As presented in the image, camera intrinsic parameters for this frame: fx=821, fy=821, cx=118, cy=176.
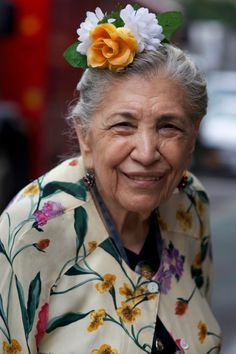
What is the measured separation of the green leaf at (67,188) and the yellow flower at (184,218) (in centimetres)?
47

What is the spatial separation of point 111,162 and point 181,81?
1.01ft

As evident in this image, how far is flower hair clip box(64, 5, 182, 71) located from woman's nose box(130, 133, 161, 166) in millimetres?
Answer: 209

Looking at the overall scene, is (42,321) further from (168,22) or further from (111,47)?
(168,22)

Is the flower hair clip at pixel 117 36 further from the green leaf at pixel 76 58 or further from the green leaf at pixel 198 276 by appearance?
the green leaf at pixel 198 276

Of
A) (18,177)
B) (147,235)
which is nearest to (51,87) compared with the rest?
(18,177)

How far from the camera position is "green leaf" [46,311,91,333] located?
2.35 meters

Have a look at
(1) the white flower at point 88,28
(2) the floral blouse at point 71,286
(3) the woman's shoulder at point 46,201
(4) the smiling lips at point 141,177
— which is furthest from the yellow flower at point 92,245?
(1) the white flower at point 88,28

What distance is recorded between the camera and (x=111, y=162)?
2377mm

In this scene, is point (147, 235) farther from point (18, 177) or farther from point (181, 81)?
point (18, 177)

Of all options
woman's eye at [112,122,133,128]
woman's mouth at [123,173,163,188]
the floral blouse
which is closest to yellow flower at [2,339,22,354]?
the floral blouse

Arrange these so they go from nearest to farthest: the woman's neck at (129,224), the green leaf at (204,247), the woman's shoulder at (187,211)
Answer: the woman's neck at (129,224) < the woman's shoulder at (187,211) < the green leaf at (204,247)

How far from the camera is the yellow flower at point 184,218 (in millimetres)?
2822

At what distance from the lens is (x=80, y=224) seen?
2418mm

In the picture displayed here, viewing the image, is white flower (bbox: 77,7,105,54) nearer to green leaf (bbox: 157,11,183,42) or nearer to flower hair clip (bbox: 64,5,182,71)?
flower hair clip (bbox: 64,5,182,71)
